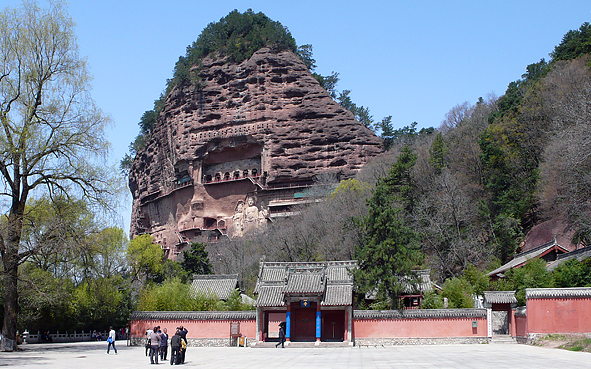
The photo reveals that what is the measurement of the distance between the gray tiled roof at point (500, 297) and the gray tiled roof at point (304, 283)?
602cm

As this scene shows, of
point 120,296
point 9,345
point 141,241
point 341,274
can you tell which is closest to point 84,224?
point 9,345

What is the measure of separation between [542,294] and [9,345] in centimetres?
1856

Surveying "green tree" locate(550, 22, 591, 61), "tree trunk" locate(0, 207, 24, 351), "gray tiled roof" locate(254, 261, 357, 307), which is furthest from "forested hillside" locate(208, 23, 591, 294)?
"tree trunk" locate(0, 207, 24, 351)

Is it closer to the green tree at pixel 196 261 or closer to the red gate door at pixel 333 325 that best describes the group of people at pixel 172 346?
the red gate door at pixel 333 325

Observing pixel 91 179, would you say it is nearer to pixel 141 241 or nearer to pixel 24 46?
pixel 24 46

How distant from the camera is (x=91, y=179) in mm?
19656

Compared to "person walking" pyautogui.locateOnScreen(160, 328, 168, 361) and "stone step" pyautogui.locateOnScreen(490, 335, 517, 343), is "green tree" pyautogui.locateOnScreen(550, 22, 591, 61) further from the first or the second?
"person walking" pyautogui.locateOnScreen(160, 328, 168, 361)

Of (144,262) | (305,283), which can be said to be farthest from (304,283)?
(144,262)

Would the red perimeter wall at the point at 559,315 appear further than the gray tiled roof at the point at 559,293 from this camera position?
No

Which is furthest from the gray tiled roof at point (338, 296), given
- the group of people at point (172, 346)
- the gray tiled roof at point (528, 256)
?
the gray tiled roof at point (528, 256)

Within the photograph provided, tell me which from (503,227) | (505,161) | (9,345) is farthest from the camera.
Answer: (505,161)

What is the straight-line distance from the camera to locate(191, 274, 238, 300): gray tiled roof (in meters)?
29.5

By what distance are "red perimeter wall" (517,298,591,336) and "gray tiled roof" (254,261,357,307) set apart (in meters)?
6.94

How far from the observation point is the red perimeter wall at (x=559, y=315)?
19.4 m
